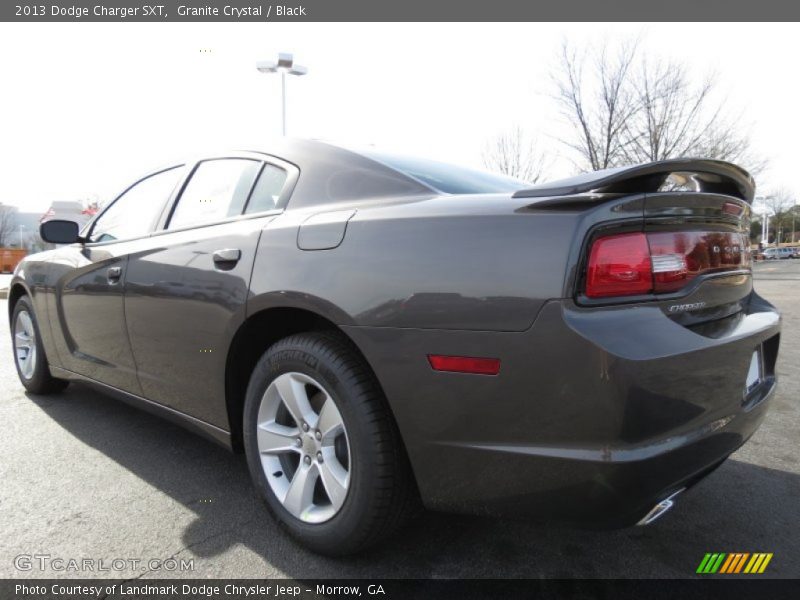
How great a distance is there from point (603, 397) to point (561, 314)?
0.23 metres

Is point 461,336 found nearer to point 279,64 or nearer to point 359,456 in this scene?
point 359,456

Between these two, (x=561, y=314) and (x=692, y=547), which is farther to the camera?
(x=692, y=547)

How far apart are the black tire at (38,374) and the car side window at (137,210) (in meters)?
0.92

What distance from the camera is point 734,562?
190 centimetres

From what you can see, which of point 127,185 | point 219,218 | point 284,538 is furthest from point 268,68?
point 284,538

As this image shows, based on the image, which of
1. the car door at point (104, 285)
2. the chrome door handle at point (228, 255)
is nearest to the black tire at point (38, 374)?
the car door at point (104, 285)

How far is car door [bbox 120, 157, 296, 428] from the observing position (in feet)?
7.11

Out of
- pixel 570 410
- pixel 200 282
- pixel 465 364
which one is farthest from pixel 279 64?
pixel 570 410

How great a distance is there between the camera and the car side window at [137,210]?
2.89 metres

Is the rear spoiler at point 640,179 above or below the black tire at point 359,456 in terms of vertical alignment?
above

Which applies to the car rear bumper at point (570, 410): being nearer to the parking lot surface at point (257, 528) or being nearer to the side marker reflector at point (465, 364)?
the side marker reflector at point (465, 364)

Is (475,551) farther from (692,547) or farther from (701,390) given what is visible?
(701,390)

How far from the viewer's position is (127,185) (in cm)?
340

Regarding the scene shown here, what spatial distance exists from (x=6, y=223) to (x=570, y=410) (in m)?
91.6
